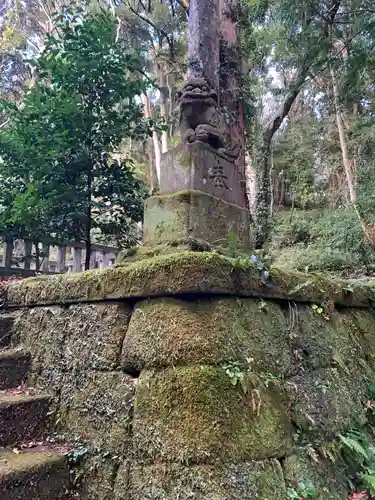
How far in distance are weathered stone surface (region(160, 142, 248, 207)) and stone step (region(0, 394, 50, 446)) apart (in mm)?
1433

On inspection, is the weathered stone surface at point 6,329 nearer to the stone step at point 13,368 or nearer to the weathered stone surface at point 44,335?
the weathered stone surface at point 44,335

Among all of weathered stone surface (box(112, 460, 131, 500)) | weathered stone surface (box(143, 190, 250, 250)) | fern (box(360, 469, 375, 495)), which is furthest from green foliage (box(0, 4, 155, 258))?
fern (box(360, 469, 375, 495))

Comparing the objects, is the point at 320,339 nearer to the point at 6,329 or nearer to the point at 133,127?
the point at 6,329

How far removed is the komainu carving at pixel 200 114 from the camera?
3.20 meters

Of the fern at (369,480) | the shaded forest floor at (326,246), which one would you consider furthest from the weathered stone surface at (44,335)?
the shaded forest floor at (326,246)

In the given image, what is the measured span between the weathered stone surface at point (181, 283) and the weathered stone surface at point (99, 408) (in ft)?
1.29

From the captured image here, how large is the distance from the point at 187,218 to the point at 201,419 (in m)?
1.55

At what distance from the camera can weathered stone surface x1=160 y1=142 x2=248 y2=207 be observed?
9.84 ft

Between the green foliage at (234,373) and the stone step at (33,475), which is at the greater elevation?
the green foliage at (234,373)

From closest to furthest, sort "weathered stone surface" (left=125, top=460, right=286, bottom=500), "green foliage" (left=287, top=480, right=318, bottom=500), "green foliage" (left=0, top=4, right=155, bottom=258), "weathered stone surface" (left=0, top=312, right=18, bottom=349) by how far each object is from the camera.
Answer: "weathered stone surface" (left=125, top=460, right=286, bottom=500) < "green foliage" (left=287, top=480, right=318, bottom=500) < "weathered stone surface" (left=0, top=312, right=18, bottom=349) < "green foliage" (left=0, top=4, right=155, bottom=258)

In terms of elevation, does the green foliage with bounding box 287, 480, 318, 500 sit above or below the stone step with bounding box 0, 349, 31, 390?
below

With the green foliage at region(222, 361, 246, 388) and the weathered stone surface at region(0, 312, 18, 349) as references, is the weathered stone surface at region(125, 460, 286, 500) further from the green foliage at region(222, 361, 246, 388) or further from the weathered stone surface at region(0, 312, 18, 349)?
the weathered stone surface at region(0, 312, 18, 349)

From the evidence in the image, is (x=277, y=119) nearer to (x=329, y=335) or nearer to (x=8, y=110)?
(x=8, y=110)

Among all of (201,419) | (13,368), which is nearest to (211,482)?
(201,419)
